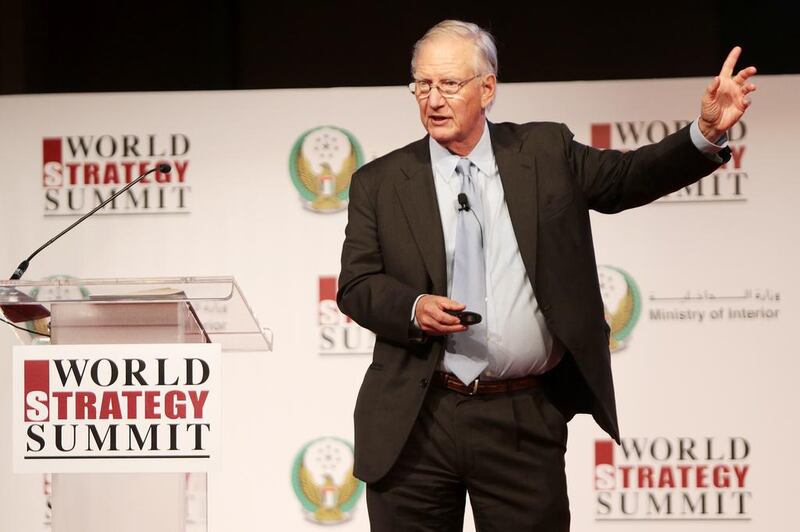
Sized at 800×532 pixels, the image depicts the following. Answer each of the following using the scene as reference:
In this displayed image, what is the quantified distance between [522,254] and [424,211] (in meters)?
0.23

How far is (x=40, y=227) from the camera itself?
158 inches

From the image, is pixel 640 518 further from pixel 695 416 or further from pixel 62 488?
pixel 62 488

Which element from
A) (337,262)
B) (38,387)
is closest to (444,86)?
(38,387)

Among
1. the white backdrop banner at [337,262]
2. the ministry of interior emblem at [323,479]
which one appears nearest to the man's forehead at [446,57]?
the white backdrop banner at [337,262]

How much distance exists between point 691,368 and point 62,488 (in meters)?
2.38

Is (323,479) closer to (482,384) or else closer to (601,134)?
(601,134)

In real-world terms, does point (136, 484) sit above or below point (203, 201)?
below

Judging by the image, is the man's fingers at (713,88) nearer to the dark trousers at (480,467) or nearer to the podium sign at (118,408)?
the dark trousers at (480,467)

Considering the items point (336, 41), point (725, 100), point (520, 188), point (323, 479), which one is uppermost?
point (336, 41)

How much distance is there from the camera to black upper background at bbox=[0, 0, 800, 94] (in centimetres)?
429

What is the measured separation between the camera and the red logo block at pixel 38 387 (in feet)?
7.33

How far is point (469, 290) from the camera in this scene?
2170 mm

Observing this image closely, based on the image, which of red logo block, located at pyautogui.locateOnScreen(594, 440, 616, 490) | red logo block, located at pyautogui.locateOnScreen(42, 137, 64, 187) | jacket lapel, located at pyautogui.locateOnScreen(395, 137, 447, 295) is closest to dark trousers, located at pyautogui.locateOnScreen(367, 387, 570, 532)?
jacket lapel, located at pyautogui.locateOnScreen(395, 137, 447, 295)

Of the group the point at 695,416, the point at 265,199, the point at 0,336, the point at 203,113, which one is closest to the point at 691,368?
the point at 695,416
